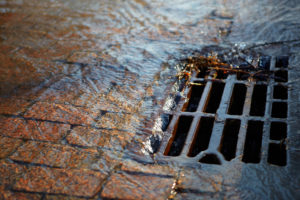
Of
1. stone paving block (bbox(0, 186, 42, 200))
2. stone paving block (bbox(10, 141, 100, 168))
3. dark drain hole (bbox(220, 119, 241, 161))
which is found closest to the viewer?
stone paving block (bbox(0, 186, 42, 200))

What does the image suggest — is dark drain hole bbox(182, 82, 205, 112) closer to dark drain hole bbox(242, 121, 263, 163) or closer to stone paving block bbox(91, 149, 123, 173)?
dark drain hole bbox(242, 121, 263, 163)

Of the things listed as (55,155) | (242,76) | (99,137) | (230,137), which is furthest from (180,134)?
A: (55,155)

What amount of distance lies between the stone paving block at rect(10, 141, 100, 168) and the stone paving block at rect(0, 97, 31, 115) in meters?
0.49

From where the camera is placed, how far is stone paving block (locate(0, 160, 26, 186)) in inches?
77.7

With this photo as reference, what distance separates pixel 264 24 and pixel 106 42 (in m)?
1.83

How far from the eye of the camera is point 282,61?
289 centimetres

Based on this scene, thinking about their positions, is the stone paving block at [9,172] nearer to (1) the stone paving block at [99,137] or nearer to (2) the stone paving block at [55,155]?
(2) the stone paving block at [55,155]

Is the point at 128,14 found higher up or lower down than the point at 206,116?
higher up

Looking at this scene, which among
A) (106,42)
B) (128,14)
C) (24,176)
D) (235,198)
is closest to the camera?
(235,198)

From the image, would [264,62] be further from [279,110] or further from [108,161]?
[108,161]

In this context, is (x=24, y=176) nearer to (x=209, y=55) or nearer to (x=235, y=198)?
(x=235, y=198)

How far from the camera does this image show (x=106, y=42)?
3623 millimetres

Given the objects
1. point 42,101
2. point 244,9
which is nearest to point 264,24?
point 244,9

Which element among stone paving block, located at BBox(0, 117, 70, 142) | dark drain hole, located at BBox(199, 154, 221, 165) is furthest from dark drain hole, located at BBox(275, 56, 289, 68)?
stone paving block, located at BBox(0, 117, 70, 142)
